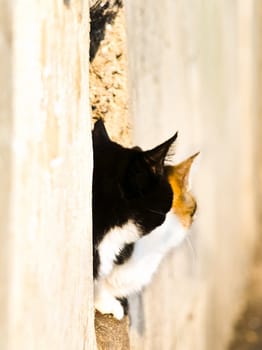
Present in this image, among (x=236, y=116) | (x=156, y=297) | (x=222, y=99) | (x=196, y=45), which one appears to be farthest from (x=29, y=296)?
(x=236, y=116)

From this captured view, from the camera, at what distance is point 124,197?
1.97 meters

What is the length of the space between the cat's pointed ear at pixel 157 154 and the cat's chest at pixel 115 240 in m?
0.16

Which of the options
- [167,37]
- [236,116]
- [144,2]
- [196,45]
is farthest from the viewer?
[236,116]

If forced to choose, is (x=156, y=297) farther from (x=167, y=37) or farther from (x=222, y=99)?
(x=222, y=99)

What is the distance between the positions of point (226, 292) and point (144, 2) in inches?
95.0

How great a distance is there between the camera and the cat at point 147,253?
7.17 ft

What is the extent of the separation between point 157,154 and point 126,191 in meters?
0.13

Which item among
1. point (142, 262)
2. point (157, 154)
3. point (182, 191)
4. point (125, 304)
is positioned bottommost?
point (125, 304)

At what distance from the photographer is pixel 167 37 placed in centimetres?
298

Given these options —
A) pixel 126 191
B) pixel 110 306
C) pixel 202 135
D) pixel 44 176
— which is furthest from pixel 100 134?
pixel 202 135

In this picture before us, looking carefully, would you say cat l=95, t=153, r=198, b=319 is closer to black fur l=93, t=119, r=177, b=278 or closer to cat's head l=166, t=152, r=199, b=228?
cat's head l=166, t=152, r=199, b=228

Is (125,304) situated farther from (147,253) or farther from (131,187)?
(131,187)

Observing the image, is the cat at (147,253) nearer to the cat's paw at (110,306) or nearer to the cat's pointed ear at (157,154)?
the cat's paw at (110,306)

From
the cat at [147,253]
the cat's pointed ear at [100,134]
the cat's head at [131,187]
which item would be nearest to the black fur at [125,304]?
the cat at [147,253]
